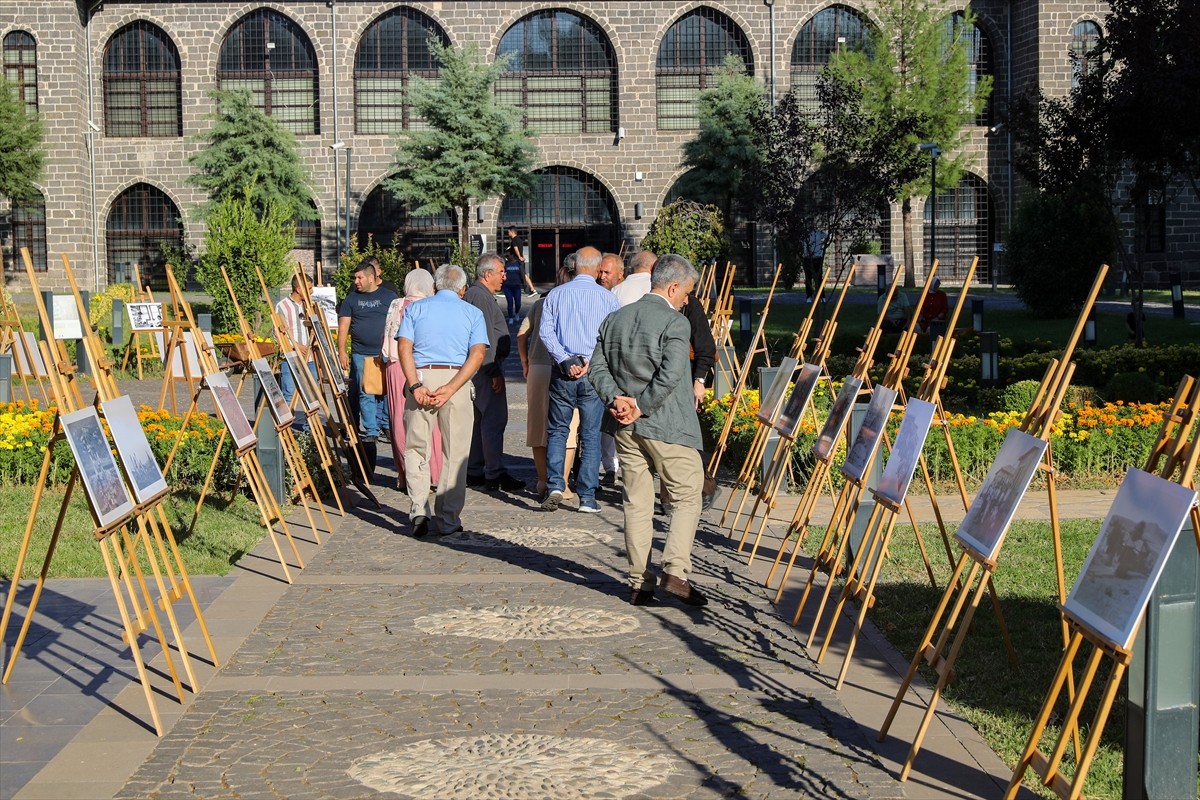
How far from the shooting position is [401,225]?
154 ft

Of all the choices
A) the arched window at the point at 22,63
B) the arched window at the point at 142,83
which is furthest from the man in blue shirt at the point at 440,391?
the arched window at the point at 22,63

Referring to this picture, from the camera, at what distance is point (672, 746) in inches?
217

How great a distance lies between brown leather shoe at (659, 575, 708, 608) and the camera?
7.73 m

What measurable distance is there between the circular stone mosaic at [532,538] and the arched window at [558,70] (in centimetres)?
3776

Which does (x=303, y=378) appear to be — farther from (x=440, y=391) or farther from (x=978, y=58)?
(x=978, y=58)

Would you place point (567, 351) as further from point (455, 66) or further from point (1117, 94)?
point (455, 66)

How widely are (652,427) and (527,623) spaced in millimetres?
1213

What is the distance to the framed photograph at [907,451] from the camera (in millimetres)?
6074

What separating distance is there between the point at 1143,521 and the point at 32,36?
46181 mm

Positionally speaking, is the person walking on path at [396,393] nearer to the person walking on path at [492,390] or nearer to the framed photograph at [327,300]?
the person walking on path at [492,390]

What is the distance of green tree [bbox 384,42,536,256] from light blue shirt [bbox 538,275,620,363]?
105ft

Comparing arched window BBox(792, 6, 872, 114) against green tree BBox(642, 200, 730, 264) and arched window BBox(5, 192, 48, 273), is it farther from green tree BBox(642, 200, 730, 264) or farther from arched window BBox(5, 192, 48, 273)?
arched window BBox(5, 192, 48, 273)

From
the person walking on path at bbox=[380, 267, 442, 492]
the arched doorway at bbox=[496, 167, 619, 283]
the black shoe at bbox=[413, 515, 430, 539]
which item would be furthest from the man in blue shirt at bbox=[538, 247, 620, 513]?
the arched doorway at bbox=[496, 167, 619, 283]

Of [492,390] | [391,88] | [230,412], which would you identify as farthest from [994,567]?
[391,88]
